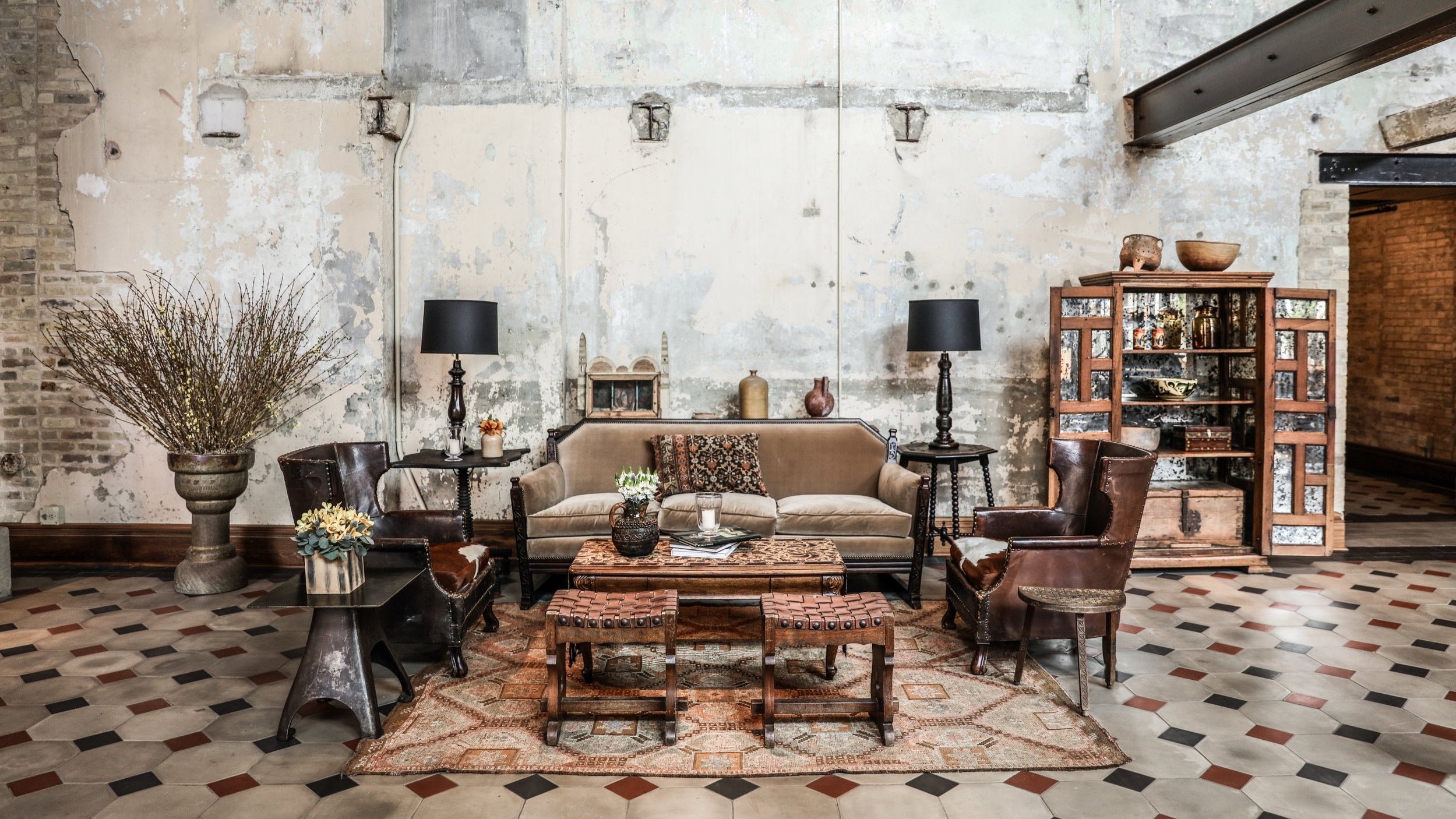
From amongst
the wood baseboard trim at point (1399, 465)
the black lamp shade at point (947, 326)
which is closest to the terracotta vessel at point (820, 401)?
the black lamp shade at point (947, 326)

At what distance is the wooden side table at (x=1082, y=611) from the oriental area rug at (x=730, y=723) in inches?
5.2

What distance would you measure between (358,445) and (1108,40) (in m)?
5.88

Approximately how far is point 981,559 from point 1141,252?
2.95m

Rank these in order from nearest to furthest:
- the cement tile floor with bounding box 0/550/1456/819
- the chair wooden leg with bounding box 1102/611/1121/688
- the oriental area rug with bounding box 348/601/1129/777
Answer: the cement tile floor with bounding box 0/550/1456/819, the oriental area rug with bounding box 348/601/1129/777, the chair wooden leg with bounding box 1102/611/1121/688

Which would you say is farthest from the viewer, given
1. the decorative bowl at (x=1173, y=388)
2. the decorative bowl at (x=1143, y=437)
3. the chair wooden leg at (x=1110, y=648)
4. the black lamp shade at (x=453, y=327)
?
the decorative bowl at (x=1143, y=437)

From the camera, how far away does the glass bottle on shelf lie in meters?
6.29

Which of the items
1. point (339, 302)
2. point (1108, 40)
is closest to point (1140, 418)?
point (1108, 40)

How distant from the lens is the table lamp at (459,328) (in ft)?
18.7

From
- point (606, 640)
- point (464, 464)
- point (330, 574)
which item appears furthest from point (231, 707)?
point (464, 464)

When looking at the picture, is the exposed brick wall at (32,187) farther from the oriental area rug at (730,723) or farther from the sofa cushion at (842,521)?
the sofa cushion at (842,521)

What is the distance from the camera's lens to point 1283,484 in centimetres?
625

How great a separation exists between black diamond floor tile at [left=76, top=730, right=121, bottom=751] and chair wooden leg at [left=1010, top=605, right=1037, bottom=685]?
147 inches

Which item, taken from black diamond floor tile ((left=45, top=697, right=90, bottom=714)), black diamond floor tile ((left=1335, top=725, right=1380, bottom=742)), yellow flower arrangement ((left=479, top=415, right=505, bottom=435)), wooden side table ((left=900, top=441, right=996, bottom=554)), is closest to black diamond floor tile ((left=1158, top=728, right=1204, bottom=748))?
black diamond floor tile ((left=1335, top=725, right=1380, bottom=742))

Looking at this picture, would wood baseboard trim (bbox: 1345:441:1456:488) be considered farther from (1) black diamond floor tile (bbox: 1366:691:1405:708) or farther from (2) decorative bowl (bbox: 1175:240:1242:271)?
(1) black diamond floor tile (bbox: 1366:691:1405:708)
